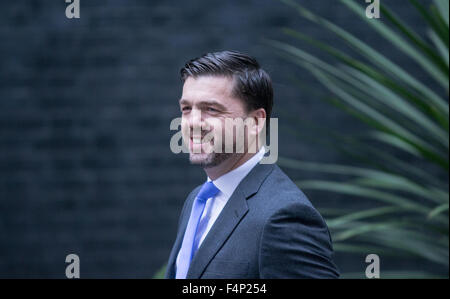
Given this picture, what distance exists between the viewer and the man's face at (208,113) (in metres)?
1.38

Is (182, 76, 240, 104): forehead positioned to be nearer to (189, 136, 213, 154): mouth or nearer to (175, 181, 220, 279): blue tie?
(189, 136, 213, 154): mouth

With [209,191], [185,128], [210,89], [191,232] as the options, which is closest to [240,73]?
[210,89]

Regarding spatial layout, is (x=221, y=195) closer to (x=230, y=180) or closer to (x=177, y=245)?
(x=230, y=180)

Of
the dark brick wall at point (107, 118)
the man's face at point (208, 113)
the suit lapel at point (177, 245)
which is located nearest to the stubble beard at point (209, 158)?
the man's face at point (208, 113)

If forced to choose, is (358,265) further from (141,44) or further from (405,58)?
(141,44)

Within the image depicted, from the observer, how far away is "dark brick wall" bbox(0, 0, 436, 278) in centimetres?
397

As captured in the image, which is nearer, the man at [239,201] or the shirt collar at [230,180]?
the man at [239,201]


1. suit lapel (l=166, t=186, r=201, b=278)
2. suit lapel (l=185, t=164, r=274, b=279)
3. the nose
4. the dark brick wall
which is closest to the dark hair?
the nose

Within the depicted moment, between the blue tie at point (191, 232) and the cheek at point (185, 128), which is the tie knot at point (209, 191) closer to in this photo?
the blue tie at point (191, 232)

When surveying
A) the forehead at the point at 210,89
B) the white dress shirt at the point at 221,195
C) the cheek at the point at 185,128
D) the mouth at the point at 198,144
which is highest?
the forehead at the point at 210,89

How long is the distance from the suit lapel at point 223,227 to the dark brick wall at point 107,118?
2.56 meters

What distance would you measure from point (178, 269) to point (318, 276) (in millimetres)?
402

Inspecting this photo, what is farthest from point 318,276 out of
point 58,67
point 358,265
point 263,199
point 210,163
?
point 58,67

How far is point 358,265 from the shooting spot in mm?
3957
